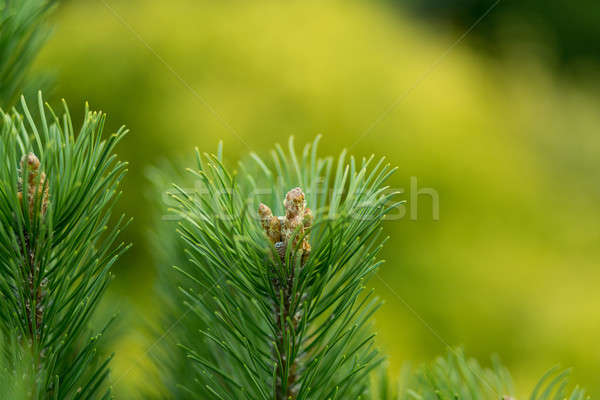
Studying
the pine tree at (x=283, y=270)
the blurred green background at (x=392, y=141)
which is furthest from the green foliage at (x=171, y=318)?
the blurred green background at (x=392, y=141)

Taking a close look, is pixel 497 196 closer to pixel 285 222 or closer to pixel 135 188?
pixel 135 188

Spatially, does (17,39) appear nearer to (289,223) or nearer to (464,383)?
(289,223)

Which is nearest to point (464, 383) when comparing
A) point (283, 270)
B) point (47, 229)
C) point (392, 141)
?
point (283, 270)

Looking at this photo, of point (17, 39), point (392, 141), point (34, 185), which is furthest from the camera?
point (392, 141)

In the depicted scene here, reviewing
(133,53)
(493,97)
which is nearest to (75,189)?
(133,53)

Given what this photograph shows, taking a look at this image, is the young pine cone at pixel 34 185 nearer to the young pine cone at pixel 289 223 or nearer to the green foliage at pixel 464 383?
the young pine cone at pixel 289 223

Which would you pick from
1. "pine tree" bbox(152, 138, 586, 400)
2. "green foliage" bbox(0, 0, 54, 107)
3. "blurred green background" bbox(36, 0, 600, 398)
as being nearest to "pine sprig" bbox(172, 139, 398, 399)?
"pine tree" bbox(152, 138, 586, 400)
